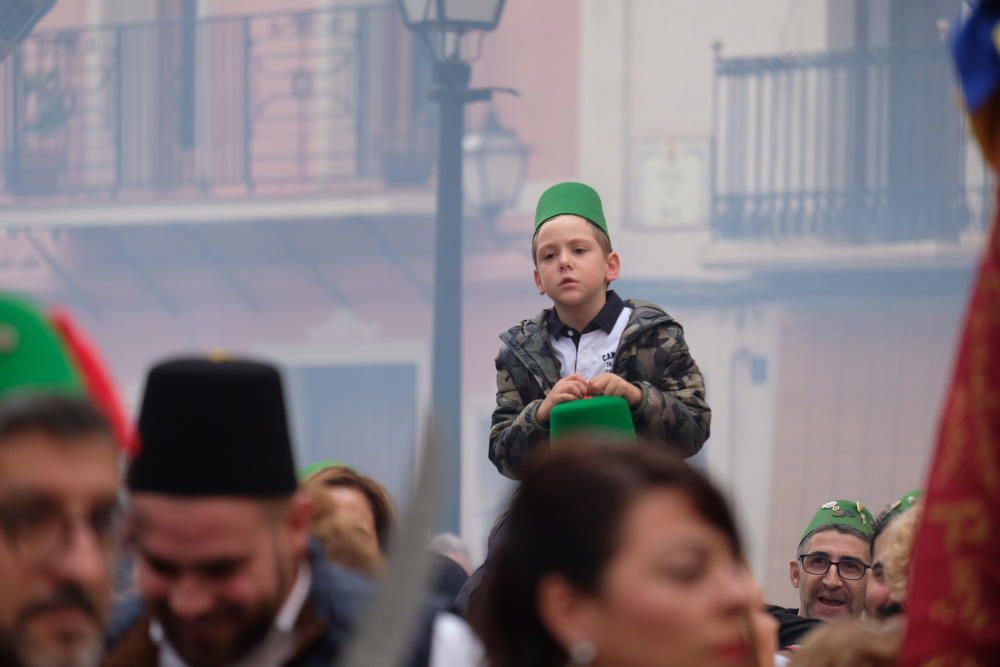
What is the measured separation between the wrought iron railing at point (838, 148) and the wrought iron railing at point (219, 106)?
8.83 feet

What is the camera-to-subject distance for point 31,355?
236cm

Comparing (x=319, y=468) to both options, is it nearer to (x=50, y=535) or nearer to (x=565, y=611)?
(x=565, y=611)

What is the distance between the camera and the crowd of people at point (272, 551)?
2281 mm

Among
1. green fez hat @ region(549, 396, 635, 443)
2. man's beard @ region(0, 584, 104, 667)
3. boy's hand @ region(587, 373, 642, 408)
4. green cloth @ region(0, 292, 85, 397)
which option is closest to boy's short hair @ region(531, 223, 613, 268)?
boy's hand @ region(587, 373, 642, 408)

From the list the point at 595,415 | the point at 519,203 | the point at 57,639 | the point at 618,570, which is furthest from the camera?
the point at 519,203

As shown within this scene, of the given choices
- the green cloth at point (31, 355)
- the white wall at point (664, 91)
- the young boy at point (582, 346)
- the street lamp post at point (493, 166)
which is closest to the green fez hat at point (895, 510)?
the young boy at point (582, 346)

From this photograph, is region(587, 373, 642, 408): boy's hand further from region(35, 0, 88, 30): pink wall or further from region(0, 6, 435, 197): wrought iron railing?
region(35, 0, 88, 30): pink wall

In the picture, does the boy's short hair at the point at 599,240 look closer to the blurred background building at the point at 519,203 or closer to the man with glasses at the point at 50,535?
the man with glasses at the point at 50,535

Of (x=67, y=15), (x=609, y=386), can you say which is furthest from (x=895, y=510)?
(x=67, y=15)

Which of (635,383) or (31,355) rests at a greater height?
(31,355)

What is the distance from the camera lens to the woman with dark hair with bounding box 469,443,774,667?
8.05 ft

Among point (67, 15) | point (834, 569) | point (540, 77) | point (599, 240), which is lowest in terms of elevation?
point (834, 569)

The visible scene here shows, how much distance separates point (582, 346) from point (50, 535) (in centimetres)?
262

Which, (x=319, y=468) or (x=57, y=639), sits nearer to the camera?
(x=57, y=639)
